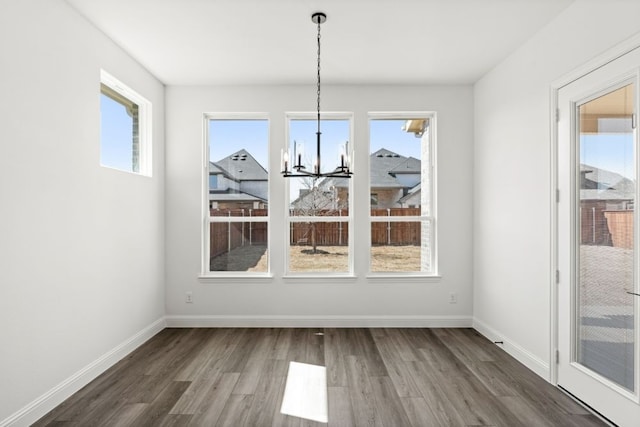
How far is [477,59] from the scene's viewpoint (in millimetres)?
3865

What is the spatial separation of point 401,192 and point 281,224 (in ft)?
5.04

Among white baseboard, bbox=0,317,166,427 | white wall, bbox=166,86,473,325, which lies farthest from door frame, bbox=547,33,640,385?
white baseboard, bbox=0,317,166,427

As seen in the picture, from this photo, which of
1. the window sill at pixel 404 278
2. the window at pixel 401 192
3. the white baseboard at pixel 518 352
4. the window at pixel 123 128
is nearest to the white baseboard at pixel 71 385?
the window at pixel 123 128

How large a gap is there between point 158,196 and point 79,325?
1.82 metres

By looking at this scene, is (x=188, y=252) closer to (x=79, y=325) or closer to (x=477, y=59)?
(x=79, y=325)

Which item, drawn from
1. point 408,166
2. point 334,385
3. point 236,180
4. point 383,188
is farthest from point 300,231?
point 334,385

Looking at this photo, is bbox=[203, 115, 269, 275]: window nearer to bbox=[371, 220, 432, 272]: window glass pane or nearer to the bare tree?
the bare tree

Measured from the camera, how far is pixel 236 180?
187 inches

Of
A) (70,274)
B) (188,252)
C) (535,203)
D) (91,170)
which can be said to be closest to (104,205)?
(91,170)

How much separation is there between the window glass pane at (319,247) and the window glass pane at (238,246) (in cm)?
37

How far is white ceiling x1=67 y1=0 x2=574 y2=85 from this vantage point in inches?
113

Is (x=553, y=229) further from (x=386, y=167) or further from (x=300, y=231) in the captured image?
(x=300, y=231)

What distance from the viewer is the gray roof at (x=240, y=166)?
4.75m

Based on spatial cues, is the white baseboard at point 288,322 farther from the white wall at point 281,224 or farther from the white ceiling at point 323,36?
the white ceiling at point 323,36
